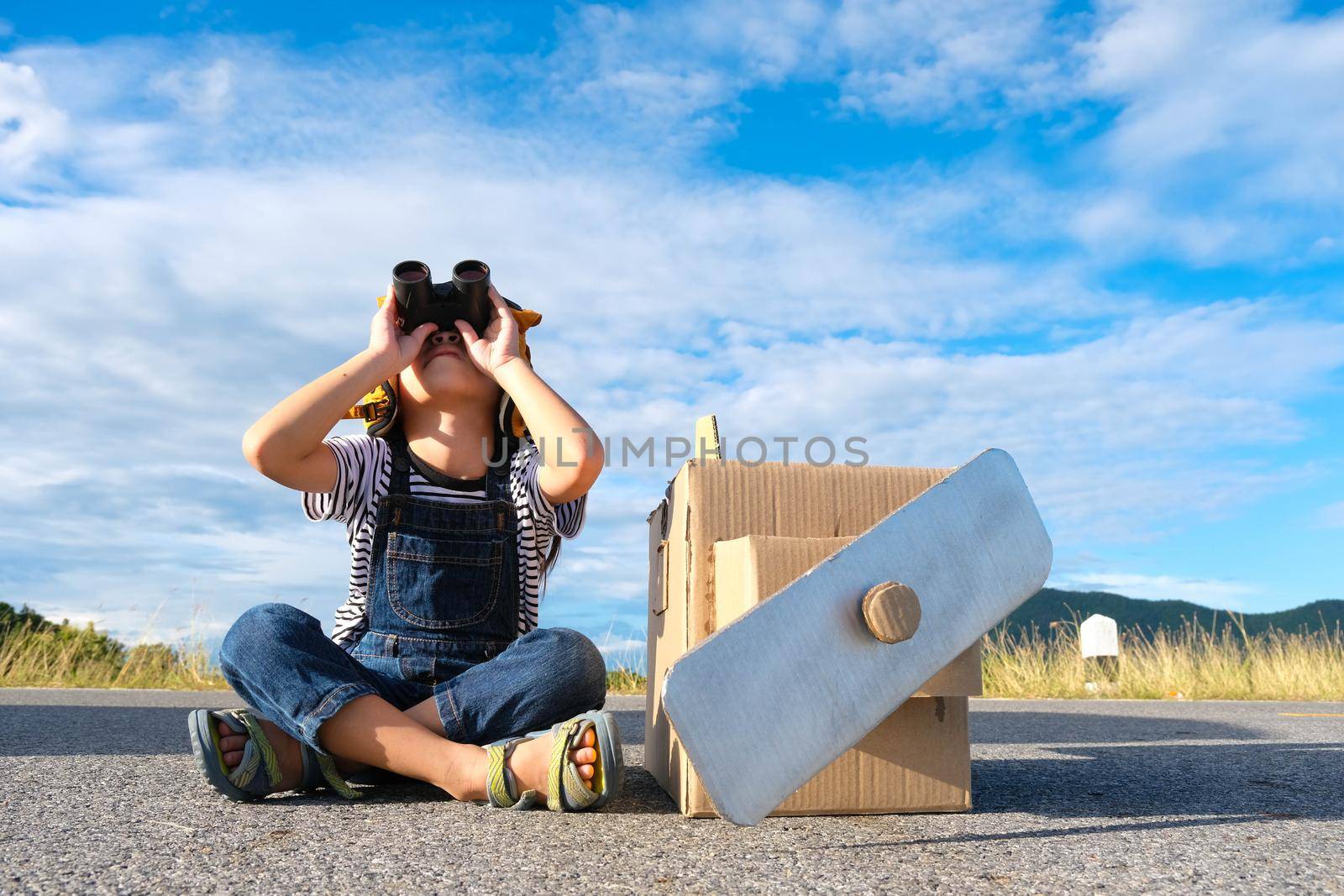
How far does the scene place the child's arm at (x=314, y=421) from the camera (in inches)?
86.3

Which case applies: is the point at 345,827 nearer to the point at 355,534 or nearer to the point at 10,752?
the point at 355,534

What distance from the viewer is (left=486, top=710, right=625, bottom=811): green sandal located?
6.17ft

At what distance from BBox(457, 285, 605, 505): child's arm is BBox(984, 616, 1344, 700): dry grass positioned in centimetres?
564

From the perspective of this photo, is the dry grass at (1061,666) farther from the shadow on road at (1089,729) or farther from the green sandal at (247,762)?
the green sandal at (247,762)

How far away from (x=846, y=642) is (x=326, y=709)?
1.16 m

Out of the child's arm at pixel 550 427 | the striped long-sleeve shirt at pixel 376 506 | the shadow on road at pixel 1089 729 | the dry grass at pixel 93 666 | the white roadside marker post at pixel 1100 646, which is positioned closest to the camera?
the child's arm at pixel 550 427

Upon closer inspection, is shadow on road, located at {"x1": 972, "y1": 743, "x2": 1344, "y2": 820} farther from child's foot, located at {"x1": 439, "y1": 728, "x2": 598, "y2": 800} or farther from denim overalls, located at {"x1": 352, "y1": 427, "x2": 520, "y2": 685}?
denim overalls, located at {"x1": 352, "y1": 427, "x2": 520, "y2": 685}

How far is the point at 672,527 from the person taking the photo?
216 centimetres

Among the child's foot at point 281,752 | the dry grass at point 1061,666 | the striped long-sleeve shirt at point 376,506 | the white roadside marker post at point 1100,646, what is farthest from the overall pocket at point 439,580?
the white roadside marker post at point 1100,646

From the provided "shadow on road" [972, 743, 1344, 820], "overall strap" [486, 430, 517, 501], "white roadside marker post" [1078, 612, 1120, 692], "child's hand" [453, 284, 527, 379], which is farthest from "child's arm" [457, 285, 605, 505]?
"white roadside marker post" [1078, 612, 1120, 692]

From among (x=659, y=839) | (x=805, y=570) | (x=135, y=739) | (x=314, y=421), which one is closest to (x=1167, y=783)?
(x=805, y=570)

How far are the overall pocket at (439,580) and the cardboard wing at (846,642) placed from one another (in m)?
1.05

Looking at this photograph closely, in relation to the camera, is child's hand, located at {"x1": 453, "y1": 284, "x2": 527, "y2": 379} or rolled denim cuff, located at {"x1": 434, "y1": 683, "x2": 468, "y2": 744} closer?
rolled denim cuff, located at {"x1": 434, "y1": 683, "x2": 468, "y2": 744}

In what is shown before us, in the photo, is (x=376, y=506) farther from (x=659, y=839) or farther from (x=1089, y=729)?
(x=1089, y=729)
